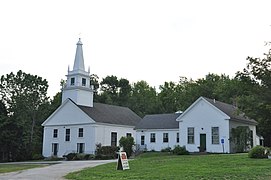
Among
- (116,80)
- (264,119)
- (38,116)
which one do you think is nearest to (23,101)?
(38,116)

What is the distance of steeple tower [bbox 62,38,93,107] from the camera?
169ft

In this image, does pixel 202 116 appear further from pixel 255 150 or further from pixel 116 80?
pixel 116 80

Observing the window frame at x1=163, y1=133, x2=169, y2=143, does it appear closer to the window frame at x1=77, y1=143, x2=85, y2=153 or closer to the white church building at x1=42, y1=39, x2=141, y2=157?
the white church building at x1=42, y1=39, x2=141, y2=157

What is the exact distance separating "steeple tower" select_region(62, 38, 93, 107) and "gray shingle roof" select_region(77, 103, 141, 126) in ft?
4.82

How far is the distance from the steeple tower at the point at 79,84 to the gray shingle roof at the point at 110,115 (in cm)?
147

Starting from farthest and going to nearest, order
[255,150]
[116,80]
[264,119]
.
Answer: [116,80] < [264,119] < [255,150]

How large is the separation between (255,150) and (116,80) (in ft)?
196

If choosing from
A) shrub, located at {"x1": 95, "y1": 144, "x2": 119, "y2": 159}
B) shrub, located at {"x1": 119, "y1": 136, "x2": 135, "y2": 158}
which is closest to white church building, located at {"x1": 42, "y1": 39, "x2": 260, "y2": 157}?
shrub, located at {"x1": 95, "y1": 144, "x2": 119, "y2": 159}

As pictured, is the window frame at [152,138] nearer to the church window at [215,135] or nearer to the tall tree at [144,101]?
the church window at [215,135]

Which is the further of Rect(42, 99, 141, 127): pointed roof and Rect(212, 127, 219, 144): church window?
Rect(42, 99, 141, 127): pointed roof

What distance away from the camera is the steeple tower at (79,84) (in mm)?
51406

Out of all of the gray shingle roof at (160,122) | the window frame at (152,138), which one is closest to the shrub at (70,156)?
the gray shingle roof at (160,122)

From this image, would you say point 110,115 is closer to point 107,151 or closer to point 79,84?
point 79,84

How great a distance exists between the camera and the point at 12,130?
53.4 metres
